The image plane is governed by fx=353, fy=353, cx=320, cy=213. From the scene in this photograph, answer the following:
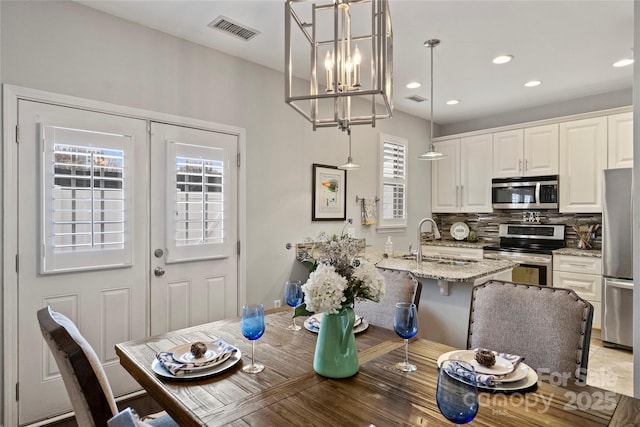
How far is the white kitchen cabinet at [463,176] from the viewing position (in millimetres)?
5008

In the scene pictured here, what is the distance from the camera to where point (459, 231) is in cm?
546

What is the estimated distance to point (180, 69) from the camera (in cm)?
288

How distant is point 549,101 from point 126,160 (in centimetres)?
492

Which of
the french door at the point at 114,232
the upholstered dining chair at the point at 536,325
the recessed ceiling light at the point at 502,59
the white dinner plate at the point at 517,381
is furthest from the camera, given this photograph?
the recessed ceiling light at the point at 502,59

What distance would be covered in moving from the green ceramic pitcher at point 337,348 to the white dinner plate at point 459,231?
4.61 meters

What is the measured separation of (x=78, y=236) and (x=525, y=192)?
192 inches

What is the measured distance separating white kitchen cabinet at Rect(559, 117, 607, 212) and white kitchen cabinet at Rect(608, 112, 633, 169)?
0.18ft

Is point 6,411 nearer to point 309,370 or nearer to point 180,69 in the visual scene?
point 309,370

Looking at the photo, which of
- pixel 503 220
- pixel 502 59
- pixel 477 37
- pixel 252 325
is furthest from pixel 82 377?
pixel 503 220

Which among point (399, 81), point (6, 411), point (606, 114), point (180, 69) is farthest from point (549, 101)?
point (6, 411)

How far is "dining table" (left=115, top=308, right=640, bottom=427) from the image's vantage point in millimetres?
1008

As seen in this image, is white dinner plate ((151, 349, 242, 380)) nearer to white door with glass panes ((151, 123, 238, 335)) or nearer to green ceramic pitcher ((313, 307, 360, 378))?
green ceramic pitcher ((313, 307, 360, 378))

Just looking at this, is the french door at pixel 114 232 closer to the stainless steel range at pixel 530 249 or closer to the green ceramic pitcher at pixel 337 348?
the green ceramic pitcher at pixel 337 348

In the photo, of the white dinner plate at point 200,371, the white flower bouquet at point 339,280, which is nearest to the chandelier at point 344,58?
the white flower bouquet at point 339,280
